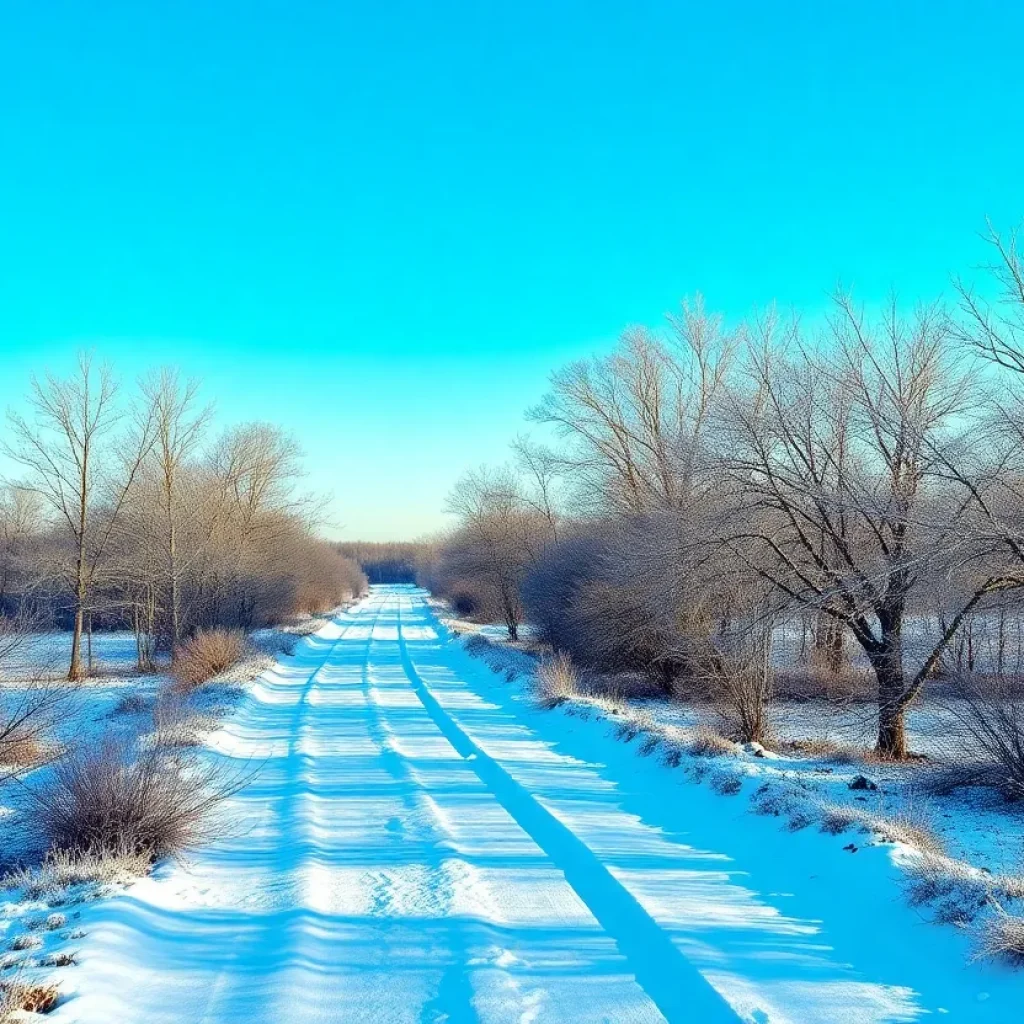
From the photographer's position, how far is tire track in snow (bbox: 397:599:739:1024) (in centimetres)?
446

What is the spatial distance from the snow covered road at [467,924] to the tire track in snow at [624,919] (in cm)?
2

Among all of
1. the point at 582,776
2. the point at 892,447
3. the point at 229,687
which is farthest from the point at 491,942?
the point at 229,687

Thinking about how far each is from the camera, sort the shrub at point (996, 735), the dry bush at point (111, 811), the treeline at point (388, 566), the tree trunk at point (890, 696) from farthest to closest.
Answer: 1. the treeline at point (388, 566)
2. the tree trunk at point (890, 696)
3. the shrub at point (996, 735)
4. the dry bush at point (111, 811)

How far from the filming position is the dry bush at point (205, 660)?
21.2 metres

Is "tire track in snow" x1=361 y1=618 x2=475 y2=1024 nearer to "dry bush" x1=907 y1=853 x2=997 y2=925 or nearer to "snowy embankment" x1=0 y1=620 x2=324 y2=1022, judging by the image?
"snowy embankment" x1=0 y1=620 x2=324 y2=1022

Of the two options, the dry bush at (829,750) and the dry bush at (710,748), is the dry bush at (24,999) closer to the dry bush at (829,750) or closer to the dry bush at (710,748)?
the dry bush at (710,748)

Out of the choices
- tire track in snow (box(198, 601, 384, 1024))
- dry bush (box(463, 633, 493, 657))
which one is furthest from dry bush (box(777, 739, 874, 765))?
dry bush (box(463, 633, 493, 657))

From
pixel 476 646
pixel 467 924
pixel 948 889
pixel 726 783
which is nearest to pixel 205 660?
pixel 476 646

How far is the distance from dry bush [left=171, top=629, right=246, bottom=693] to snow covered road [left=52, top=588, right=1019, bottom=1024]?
39.1ft

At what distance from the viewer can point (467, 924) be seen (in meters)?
5.52

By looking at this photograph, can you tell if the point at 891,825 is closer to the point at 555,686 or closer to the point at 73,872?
the point at 73,872

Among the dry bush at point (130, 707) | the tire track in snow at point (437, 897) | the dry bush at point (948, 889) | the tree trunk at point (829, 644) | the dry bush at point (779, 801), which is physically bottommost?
the dry bush at point (130, 707)

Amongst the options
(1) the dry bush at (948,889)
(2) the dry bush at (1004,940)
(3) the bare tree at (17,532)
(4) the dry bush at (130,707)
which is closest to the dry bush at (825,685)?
(1) the dry bush at (948,889)

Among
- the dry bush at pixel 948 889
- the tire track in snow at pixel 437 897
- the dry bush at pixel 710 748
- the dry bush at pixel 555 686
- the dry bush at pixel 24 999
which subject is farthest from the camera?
the dry bush at pixel 555 686
